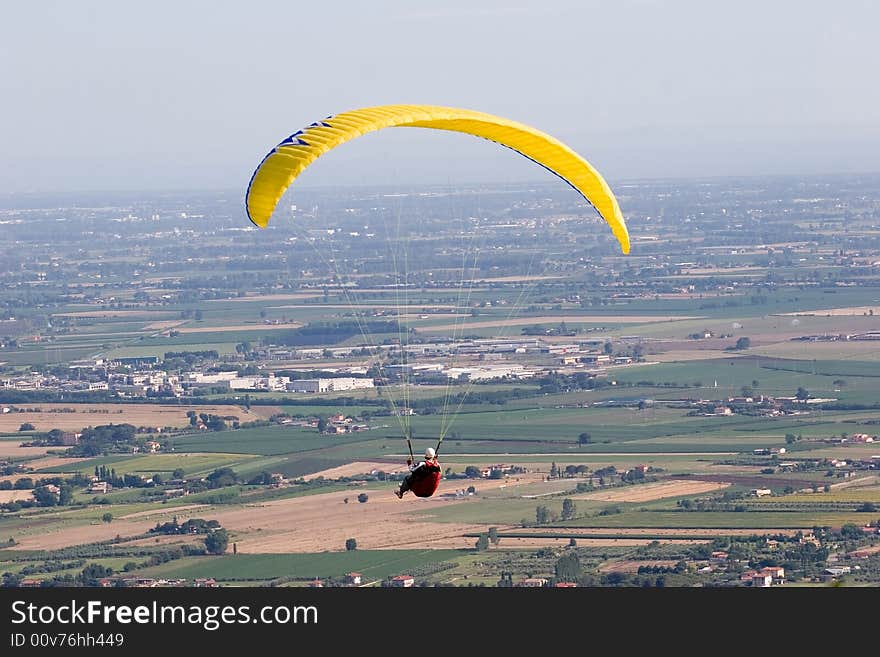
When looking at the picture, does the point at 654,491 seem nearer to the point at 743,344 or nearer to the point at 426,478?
the point at 426,478

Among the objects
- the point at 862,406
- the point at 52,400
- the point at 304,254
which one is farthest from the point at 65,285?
the point at 862,406

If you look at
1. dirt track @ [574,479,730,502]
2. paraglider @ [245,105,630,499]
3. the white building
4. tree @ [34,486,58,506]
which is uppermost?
paraglider @ [245,105,630,499]

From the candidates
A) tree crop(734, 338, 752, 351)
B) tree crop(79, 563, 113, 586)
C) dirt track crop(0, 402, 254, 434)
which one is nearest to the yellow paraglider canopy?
tree crop(79, 563, 113, 586)

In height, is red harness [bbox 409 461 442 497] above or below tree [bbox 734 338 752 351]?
above

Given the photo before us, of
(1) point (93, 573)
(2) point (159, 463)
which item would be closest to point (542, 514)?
(1) point (93, 573)

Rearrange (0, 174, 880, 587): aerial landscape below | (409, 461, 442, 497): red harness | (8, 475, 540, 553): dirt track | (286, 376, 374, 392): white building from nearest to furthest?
(409, 461, 442, 497): red harness, (0, 174, 880, 587): aerial landscape below, (8, 475, 540, 553): dirt track, (286, 376, 374, 392): white building

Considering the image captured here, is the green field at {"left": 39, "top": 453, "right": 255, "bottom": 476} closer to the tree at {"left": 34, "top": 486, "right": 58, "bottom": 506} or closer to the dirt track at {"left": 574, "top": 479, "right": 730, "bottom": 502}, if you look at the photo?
the tree at {"left": 34, "top": 486, "right": 58, "bottom": 506}

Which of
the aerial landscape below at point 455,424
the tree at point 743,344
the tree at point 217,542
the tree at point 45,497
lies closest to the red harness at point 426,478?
the aerial landscape below at point 455,424

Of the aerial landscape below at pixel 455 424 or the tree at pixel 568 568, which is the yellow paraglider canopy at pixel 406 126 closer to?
the aerial landscape below at pixel 455 424
